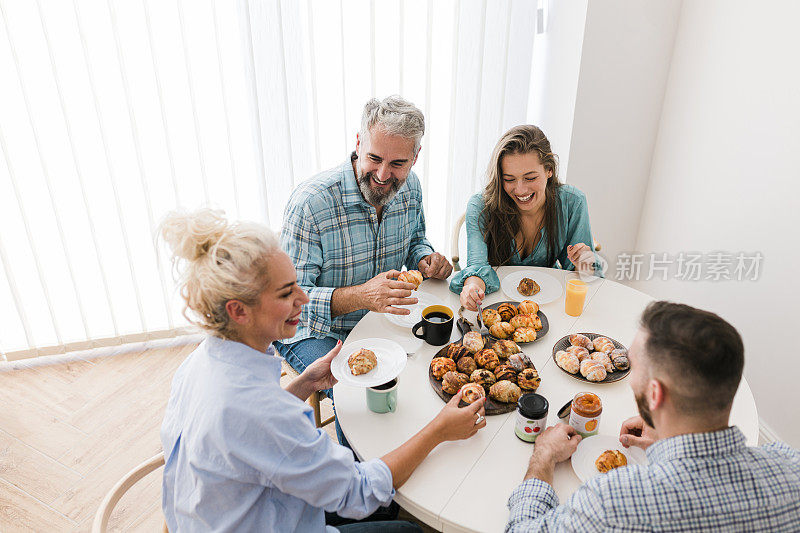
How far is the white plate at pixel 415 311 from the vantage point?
5.55 ft

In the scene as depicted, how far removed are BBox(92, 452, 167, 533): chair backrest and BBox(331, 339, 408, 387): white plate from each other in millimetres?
465

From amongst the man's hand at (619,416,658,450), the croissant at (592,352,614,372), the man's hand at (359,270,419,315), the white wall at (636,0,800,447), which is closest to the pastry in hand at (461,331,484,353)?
the man's hand at (359,270,419,315)

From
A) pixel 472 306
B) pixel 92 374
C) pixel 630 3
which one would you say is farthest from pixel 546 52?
pixel 92 374

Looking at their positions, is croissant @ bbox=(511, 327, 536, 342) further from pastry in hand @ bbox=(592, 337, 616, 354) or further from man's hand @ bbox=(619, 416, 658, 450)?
man's hand @ bbox=(619, 416, 658, 450)

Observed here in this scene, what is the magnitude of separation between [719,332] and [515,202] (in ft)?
4.31

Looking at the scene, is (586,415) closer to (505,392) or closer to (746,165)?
(505,392)

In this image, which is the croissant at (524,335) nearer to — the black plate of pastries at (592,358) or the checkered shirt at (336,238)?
the black plate of pastries at (592,358)

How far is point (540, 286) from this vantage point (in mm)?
1907

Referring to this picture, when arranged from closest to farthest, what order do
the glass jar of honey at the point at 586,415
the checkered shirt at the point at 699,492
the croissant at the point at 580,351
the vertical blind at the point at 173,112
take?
the checkered shirt at the point at 699,492, the glass jar of honey at the point at 586,415, the croissant at the point at 580,351, the vertical blind at the point at 173,112

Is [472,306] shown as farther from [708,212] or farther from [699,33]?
[699,33]

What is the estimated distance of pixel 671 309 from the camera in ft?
3.10

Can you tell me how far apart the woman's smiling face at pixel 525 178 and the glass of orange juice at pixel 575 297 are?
0.47m

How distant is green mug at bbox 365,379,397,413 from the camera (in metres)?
1.30

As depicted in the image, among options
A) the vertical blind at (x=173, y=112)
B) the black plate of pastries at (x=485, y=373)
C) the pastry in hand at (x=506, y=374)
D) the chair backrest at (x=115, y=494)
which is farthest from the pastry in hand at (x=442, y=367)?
the vertical blind at (x=173, y=112)
